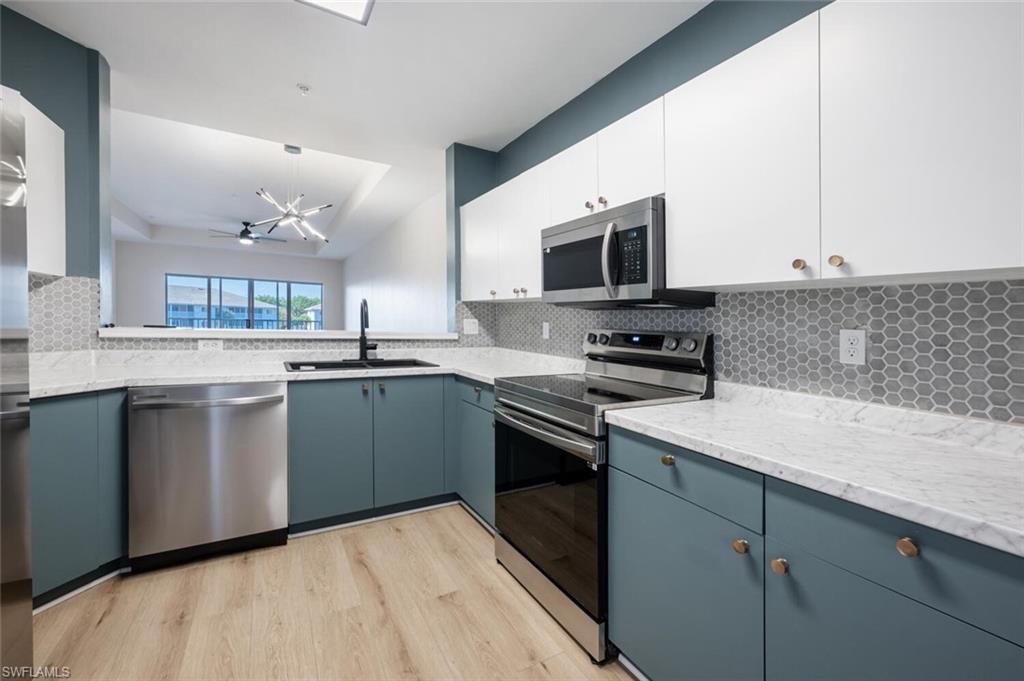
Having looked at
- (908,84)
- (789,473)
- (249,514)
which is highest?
(908,84)

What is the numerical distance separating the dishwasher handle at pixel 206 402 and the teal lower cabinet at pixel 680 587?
173 cm

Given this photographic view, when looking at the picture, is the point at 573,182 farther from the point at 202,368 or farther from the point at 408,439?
the point at 202,368

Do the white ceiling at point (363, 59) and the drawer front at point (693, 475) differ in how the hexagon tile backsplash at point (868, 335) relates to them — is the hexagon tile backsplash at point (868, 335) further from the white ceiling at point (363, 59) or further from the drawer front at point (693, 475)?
the white ceiling at point (363, 59)

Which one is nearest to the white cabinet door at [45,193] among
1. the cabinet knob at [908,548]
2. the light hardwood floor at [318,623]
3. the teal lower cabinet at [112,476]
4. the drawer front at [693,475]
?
the teal lower cabinet at [112,476]

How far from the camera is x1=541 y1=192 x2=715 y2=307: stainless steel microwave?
168 centimetres

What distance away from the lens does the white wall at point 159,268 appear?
25.6 ft

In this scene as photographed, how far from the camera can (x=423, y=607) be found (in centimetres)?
186

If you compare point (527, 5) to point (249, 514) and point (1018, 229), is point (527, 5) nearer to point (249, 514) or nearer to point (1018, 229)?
point (1018, 229)

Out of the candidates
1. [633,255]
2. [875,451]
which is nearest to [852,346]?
[875,451]

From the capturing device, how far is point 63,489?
6.02ft

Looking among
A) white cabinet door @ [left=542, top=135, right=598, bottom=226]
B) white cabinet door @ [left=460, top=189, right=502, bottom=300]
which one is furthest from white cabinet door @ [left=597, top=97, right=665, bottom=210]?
white cabinet door @ [left=460, top=189, right=502, bottom=300]

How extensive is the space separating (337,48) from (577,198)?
4.64 feet

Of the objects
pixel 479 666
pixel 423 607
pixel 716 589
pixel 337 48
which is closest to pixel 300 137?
pixel 337 48

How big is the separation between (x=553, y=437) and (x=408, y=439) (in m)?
1.26
